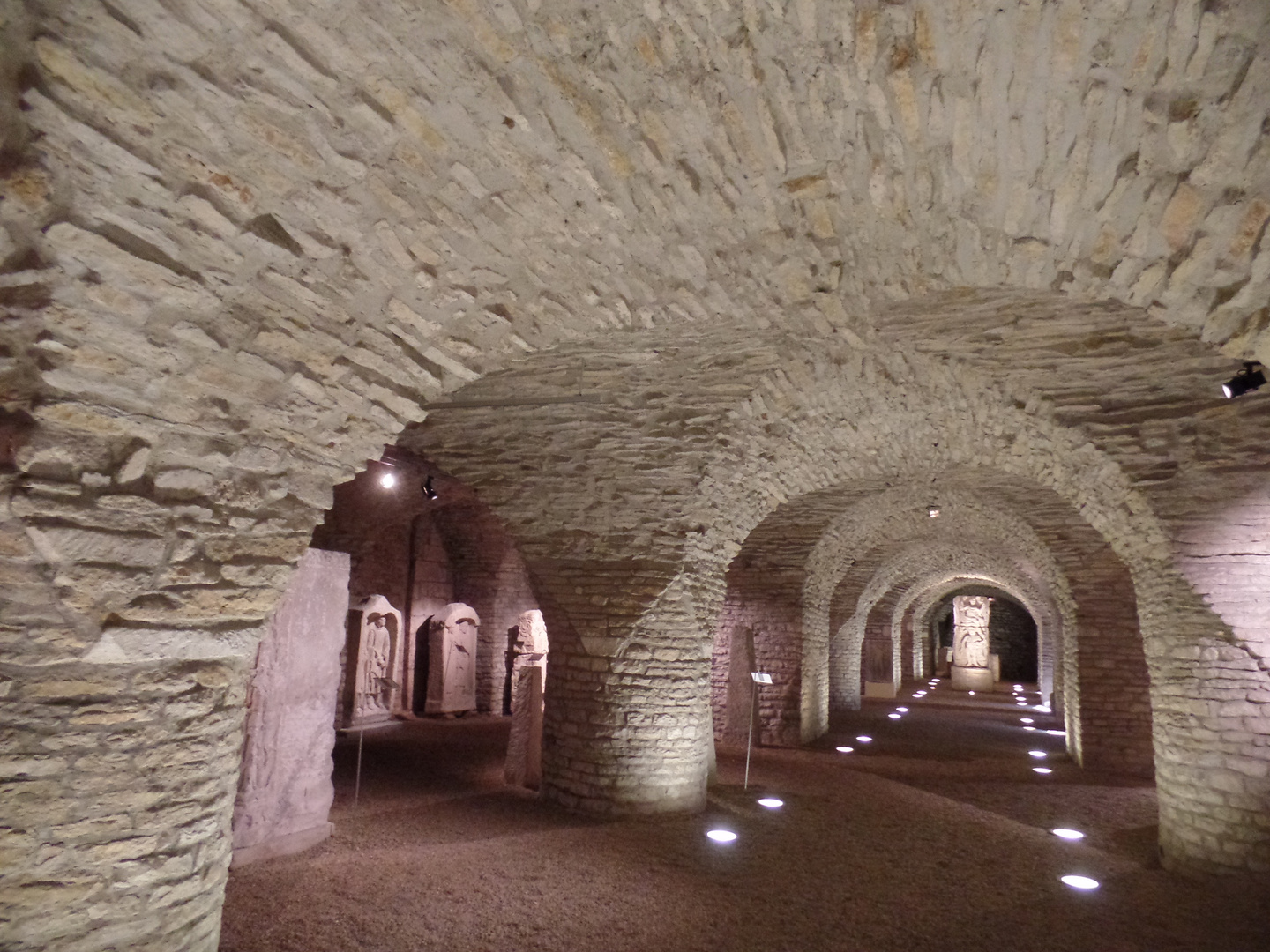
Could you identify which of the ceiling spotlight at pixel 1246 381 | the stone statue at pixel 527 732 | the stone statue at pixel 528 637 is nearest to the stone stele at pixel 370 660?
the stone statue at pixel 528 637

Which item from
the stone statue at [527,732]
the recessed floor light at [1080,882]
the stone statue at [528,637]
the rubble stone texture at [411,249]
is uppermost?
the rubble stone texture at [411,249]

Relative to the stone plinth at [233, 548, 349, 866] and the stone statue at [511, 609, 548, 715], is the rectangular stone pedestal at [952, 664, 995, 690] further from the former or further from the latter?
the stone plinth at [233, 548, 349, 866]

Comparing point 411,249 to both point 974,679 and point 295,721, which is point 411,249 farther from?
point 974,679

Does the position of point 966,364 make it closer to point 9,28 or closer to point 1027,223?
point 1027,223

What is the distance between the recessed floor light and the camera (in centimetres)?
540

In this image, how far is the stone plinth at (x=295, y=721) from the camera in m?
5.35

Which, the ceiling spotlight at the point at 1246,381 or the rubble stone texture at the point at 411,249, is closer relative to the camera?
the rubble stone texture at the point at 411,249

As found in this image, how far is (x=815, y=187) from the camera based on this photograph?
2.89 m

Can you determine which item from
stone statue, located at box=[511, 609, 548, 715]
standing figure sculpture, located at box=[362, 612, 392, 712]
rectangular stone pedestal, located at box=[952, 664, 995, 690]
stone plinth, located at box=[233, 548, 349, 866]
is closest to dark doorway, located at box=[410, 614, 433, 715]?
standing figure sculpture, located at box=[362, 612, 392, 712]

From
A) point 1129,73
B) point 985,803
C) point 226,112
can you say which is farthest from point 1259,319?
point 985,803

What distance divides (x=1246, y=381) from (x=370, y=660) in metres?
10.9

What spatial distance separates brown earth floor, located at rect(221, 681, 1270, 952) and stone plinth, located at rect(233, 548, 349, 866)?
227mm

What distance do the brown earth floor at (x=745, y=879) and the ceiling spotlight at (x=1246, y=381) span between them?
3205 mm

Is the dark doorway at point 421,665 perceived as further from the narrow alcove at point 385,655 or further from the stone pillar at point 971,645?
the stone pillar at point 971,645
